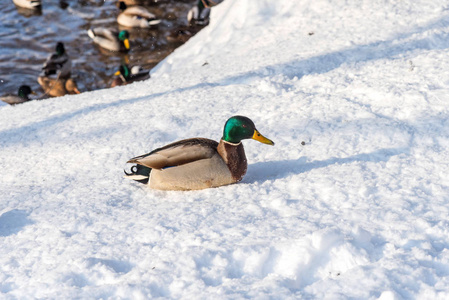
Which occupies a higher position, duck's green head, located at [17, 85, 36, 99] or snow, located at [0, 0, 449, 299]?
snow, located at [0, 0, 449, 299]

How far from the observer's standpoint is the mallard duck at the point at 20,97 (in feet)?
34.2

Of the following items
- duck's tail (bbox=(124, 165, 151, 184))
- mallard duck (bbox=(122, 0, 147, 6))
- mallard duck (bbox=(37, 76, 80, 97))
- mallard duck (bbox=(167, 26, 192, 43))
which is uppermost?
duck's tail (bbox=(124, 165, 151, 184))

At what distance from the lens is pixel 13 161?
5.09m

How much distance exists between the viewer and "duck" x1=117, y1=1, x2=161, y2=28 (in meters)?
14.1

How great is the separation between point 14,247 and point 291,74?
3.85 m

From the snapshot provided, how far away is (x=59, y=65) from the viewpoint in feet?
37.2

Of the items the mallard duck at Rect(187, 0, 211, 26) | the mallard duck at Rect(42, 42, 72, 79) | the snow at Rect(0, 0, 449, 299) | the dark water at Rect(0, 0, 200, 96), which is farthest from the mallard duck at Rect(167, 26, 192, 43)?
the snow at Rect(0, 0, 449, 299)

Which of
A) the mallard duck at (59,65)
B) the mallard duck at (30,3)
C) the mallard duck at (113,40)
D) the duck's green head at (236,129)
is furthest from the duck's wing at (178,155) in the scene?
the mallard duck at (30,3)

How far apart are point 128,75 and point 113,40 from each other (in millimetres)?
2091

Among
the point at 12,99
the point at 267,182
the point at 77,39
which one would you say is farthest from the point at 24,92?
the point at 267,182

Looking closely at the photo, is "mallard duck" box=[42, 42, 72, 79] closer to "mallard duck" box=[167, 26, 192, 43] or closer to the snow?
"mallard duck" box=[167, 26, 192, 43]

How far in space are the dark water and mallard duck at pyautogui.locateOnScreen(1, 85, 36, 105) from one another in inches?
33.1

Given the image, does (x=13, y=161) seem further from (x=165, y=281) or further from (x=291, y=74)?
(x=291, y=74)

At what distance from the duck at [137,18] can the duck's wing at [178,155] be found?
1062 centimetres
